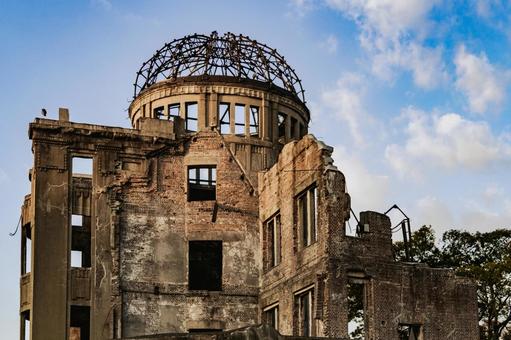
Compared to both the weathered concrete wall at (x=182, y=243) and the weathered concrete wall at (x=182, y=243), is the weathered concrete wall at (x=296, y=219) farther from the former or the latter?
the weathered concrete wall at (x=182, y=243)

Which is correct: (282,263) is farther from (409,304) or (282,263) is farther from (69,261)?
(69,261)

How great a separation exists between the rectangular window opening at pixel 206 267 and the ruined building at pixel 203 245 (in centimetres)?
5

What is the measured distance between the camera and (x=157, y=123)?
102 ft

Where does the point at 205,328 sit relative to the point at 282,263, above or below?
below

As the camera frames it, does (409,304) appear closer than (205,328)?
Yes

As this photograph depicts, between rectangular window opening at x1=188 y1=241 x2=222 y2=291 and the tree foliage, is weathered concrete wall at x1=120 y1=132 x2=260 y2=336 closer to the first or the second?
rectangular window opening at x1=188 y1=241 x2=222 y2=291

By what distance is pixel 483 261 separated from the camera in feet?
131

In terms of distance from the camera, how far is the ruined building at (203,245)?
25516mm

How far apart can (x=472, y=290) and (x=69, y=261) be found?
12.6 m

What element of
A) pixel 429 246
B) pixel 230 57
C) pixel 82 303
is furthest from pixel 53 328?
pixel 429 246

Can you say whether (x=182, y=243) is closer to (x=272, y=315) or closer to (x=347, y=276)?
(x=272, y=315)

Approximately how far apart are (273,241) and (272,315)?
2.44m

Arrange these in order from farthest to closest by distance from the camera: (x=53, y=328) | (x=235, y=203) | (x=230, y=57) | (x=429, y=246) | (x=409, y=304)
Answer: (x=429, y=246) < (x=230, y=57) < (x=235, y=203) < (x=53, y=328) < (x=409, y=304)

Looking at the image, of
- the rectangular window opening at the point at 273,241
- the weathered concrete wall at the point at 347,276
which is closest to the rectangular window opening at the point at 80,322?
the rectangular window opening at the point at 273,241
